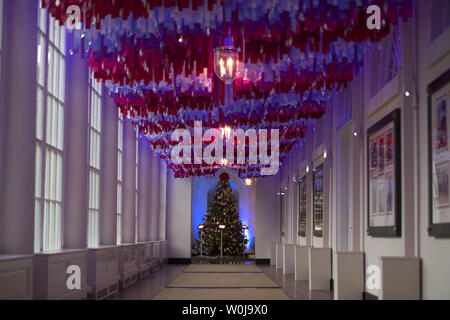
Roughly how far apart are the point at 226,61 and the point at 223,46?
0.26 meters

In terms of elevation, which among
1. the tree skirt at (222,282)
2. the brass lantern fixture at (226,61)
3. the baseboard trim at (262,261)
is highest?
the brass lantern fixture at (226,61)

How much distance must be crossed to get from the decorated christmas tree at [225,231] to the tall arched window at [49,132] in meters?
21.5

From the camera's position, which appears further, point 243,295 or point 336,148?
point 336,148

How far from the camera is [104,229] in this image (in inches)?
605

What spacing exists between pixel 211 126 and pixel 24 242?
7908mm

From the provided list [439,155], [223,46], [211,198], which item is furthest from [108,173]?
[211,198]

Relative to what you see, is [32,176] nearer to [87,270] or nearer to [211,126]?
[87,270]

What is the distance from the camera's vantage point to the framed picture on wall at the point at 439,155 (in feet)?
22.2

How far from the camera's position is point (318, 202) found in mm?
16594

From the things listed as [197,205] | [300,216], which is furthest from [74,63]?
[197,205]

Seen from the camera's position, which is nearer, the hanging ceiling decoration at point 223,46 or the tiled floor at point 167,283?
the hanging ceiling decoration at point 223,46

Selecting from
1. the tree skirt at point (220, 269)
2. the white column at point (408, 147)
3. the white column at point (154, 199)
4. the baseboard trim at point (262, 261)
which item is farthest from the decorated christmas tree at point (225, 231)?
the white column at point (408, 147)

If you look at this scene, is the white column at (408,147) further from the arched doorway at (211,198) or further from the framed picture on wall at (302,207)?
the arched doorway at (211,198)

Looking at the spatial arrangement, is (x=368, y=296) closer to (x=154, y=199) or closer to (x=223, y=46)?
(x=223, y=46)
